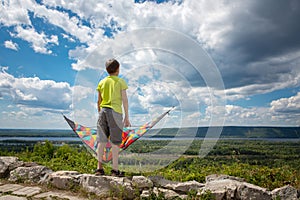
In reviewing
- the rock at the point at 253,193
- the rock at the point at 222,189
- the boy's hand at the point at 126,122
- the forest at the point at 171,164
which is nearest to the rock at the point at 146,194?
the rock at the point at 222,189

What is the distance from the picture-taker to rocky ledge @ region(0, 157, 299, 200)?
2949mm

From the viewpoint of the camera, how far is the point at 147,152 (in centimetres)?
465

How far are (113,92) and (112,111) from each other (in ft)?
0.90

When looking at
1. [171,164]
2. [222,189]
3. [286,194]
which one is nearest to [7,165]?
[171,164]

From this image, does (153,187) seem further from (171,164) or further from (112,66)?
(112,66)

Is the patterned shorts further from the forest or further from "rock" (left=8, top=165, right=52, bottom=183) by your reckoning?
"rock" (left=8, top=165, right=52, bottom=183)

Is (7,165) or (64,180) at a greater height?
(7,165)

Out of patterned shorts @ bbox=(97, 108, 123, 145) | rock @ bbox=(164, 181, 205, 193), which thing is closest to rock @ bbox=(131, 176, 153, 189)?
rock @ bbox=(164, 181, 205, 193)

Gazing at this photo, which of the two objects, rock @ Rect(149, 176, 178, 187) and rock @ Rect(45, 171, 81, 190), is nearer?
rock @ Rect(149, 176, 178, 187)

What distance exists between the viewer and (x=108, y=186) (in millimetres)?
3406

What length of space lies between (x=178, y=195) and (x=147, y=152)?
1.52 meters

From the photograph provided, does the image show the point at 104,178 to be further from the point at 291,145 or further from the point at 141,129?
the point at 291,145

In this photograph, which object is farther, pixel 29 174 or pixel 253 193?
pixel 29 174

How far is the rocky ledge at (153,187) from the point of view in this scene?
9.68ft
